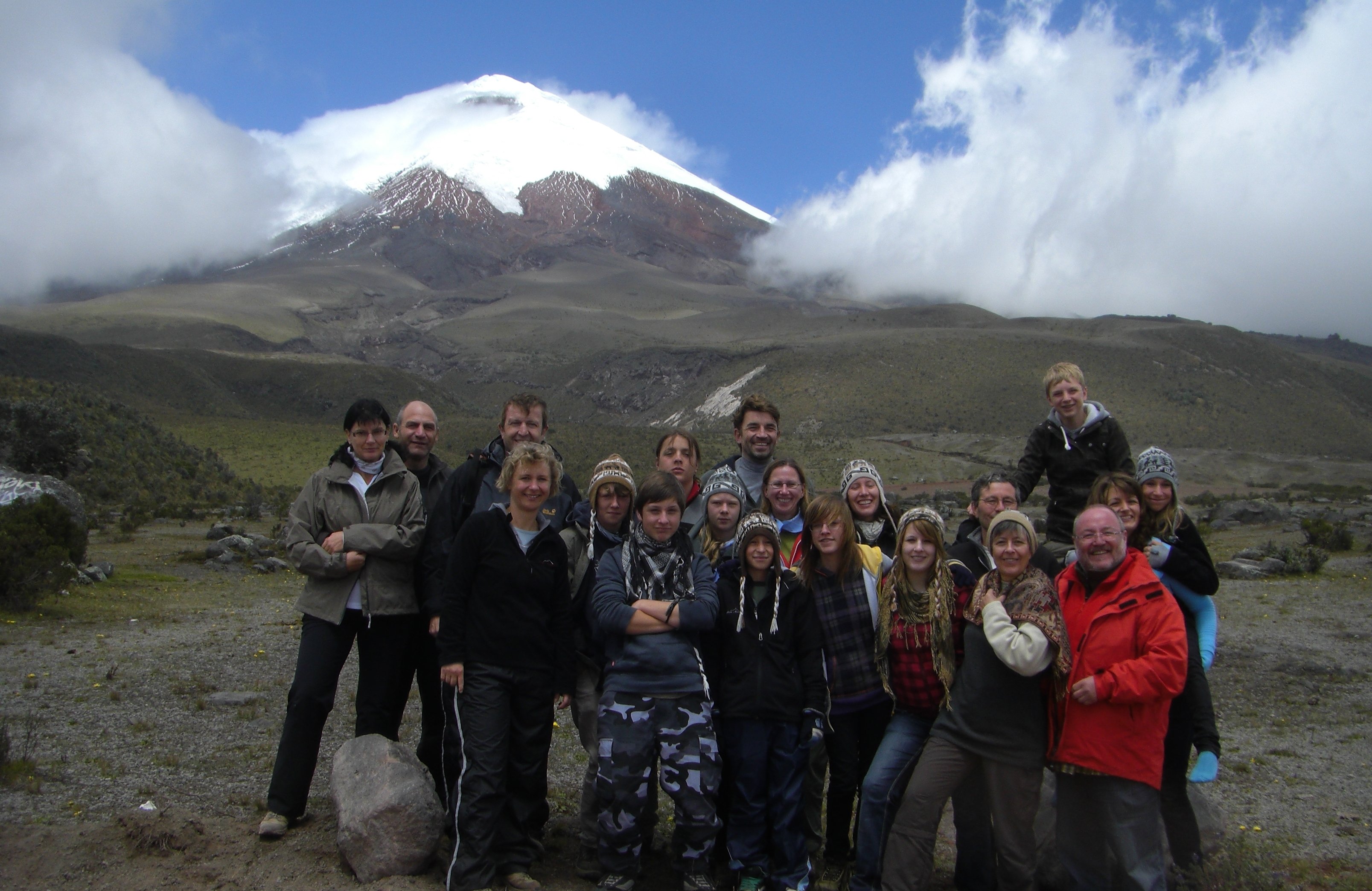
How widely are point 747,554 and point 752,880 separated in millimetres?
1354

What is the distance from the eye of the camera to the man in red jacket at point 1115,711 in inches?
126

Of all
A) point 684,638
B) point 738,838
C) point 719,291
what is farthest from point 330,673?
point 719,291

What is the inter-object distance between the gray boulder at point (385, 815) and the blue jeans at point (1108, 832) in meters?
2.59

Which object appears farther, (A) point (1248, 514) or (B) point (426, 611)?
(A) point (1248, 514)

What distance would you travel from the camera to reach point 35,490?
12414 millimetres

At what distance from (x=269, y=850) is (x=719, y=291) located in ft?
477

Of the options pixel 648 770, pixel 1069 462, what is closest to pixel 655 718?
pixel 648 770

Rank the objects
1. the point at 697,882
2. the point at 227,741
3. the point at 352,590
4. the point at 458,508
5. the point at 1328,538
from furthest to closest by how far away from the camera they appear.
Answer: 1. the point at 1328,538
2. the point at 227,741
3. the point at 458,508
4. the point at 352,590
5. the point at 697,882

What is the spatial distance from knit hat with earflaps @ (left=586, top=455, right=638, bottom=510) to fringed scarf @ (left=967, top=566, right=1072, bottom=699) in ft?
4.98

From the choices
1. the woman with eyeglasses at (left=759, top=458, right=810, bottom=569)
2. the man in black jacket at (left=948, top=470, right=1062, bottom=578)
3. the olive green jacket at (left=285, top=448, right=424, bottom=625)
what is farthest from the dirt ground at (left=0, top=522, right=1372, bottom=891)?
the woman with eyeglasses at (left=759, top=458, right=810, bottom=569)

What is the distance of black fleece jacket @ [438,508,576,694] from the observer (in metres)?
3.80

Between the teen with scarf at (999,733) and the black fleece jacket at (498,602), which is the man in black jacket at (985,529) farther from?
the black fleece jacket at (498,602)

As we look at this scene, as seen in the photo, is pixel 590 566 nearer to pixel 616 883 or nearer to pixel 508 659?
pixel 508 659

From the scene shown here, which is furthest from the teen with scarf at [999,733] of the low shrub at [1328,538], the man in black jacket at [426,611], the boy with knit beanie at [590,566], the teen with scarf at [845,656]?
the low shrub at [1328,538]
